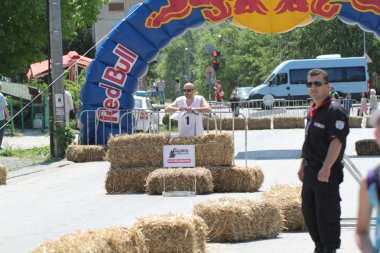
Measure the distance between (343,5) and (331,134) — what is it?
50.6ft

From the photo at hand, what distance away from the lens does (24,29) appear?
3391cm

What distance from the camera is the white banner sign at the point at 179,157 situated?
1553cm

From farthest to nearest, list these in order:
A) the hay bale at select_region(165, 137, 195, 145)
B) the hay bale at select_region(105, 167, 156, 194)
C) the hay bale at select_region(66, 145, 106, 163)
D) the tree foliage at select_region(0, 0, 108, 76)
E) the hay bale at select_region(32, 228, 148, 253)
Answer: the tree foliage at select_region(0, 0, 108, 76)
the hay bale at select_region(66, 145, 106, 163)
the hay bale at select_region(105, 167, 156, 194)
the hay bale at select_region(165, 137, 195, 145)
the hay bale at select_region(32, 228, 148, 253)

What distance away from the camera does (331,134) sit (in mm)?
8469

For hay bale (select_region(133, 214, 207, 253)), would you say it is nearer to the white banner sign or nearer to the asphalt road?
the asphalt road

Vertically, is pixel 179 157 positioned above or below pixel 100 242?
above

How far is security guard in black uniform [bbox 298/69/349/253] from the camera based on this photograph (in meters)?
8.42

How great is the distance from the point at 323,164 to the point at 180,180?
688 cm

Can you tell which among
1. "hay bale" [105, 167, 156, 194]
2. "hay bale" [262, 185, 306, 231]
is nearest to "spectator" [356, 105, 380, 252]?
"hay bale" [262, 185, 306, 231]

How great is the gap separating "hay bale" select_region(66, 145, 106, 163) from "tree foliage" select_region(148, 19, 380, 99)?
51.5 meters

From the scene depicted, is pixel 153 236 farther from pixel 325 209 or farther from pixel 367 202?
pixel 367 202

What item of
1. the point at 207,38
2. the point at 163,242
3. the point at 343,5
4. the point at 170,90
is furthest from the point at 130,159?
the point at 170,90

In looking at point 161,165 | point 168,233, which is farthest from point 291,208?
point 161,165

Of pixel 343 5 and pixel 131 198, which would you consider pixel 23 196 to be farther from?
pixel 343 5
